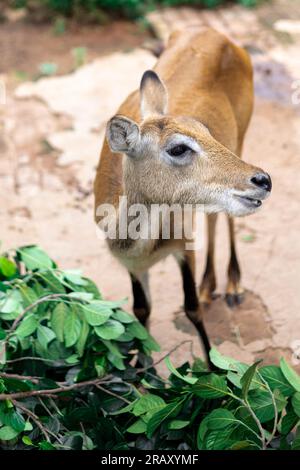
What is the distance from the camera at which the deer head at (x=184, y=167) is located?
356 cm

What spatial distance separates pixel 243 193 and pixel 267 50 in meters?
4.71

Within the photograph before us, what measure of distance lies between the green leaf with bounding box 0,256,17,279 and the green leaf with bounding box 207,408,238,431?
5.01 ft

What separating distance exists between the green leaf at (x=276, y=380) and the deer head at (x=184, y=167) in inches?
29.6

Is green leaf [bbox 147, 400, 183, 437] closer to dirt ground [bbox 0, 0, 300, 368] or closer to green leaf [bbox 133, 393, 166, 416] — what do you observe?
green leaf [bbox 133, 393, 166, 416]

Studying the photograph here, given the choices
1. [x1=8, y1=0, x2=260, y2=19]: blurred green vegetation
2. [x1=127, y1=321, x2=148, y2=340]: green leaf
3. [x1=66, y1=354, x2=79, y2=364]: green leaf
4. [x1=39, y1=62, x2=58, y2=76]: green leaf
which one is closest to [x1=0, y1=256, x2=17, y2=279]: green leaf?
[x1=66, y1=354, x2=79, y2=364]: green leaf

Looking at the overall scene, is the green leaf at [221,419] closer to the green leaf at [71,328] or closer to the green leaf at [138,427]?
the green leaf at [138,427]

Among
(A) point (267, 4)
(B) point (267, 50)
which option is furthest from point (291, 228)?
(A) point (267, 4)

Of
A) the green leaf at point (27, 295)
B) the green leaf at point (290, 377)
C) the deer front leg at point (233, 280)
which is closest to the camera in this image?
the green leaf at point (290, 377)

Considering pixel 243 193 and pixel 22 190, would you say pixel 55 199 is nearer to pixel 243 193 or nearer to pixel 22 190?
pixel 22 190

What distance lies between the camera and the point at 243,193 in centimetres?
356

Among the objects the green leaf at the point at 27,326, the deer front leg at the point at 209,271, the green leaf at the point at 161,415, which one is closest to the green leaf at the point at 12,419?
the green leaf at the point at 27,326

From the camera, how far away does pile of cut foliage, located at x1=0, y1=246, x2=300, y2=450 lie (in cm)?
346

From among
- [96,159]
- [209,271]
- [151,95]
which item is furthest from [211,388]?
[96,159]

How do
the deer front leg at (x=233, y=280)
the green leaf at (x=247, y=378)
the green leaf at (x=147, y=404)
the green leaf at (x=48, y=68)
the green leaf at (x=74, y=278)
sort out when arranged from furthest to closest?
the green leaf at (x=48, y=68) < the deer front leg at (x=233, y=280) < the green leaf at (x=74, y=278) < the green leaf at (x=147, y=404) < the green leaf at (x=247, y=378)
